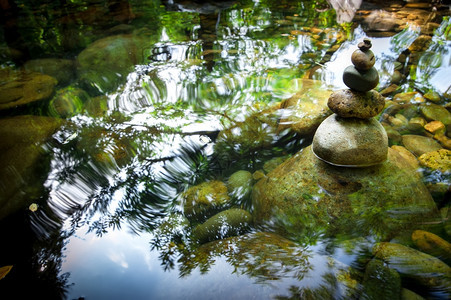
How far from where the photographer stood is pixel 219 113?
4.03 meters

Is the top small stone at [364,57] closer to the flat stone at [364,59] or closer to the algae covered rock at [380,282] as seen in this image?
the flat stone at [364,59]

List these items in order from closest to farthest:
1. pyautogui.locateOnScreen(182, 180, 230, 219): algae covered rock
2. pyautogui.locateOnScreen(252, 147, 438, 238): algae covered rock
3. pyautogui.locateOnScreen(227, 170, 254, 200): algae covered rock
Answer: pyautogui.locateOnScreen(252, 147, 438, 238): algae covered rock
pyautogui.locateOnScreen(182, 180, 230, 219): algae covered rock
pyautogui.locateOnScreen(227, 170, 254, 200): algae covered rock

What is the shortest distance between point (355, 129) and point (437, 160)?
106 cm

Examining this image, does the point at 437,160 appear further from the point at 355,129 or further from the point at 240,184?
the point at 240,184

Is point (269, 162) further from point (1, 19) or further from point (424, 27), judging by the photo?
point (1, 19)

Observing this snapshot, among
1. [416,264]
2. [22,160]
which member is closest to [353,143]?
[416,264]

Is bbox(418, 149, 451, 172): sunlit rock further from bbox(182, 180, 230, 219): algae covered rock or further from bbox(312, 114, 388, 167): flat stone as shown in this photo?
bbox(182, 180, 230, 219): algae covered rock

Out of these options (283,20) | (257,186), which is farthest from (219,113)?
(283,20)

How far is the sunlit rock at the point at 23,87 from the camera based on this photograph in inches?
175

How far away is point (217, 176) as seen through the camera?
3123 millimetres

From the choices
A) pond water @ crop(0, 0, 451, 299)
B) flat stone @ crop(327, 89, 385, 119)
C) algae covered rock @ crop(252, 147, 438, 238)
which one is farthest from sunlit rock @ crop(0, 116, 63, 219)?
flat stone @ crop(327, 89, 385, 119)

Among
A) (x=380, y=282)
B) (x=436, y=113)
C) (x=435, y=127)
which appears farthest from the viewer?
(x=436, y=113)

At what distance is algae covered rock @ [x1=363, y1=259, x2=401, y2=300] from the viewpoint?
1.82 m

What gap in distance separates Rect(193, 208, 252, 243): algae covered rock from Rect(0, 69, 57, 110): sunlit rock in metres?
3.86
